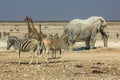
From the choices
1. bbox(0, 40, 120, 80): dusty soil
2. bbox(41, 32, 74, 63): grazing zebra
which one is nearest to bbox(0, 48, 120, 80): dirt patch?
bbox(0, 40, 120, 80): dusty soil

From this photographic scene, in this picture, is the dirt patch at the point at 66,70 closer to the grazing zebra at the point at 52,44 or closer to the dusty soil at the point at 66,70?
the dusty soil at the point at 66,70

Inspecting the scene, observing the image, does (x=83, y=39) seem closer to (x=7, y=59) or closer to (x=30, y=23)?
(x=30, y=23)

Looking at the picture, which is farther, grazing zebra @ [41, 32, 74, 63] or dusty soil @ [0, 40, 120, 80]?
grazing zebra @ [41, 32, 74, 63]

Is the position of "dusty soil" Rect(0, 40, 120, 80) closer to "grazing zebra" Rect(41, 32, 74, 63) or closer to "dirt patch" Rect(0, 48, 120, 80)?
"dirt patch" Rect(0, 48, 120, 80)

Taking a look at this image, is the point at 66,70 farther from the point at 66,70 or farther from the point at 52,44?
the point at 52,44

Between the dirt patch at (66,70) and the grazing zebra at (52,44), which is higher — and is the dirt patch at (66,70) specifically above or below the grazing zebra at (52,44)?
below

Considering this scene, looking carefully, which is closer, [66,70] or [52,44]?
[66,70]

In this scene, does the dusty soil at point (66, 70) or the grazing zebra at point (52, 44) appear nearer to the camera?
the dusty soil at point (66, 70)

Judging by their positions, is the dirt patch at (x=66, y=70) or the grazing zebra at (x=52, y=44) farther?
the grazing zebra at (x=52, y=44)

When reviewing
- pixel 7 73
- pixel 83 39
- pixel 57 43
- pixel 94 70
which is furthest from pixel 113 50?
pixel 7 73

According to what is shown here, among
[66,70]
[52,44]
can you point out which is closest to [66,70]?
[66,70]

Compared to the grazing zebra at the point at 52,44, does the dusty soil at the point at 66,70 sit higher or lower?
lower

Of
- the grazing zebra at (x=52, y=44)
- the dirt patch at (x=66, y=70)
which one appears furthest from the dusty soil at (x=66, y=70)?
the grazing zebra at (x=52, y=44)

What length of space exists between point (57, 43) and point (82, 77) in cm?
550
